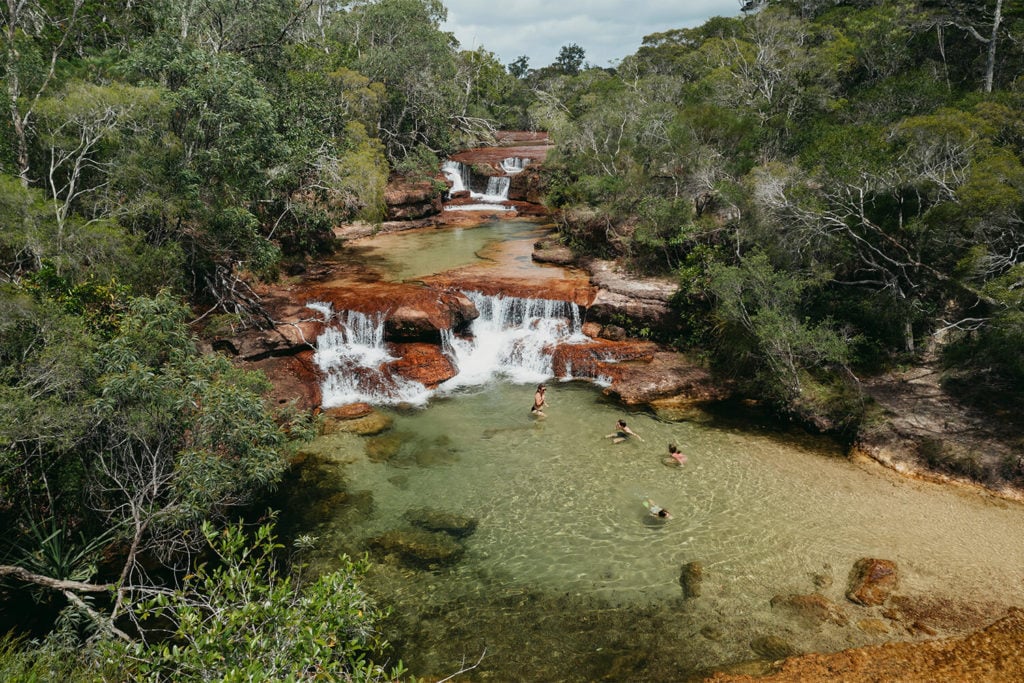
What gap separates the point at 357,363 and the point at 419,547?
8.47 meters

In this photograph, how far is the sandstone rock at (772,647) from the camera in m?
8.64

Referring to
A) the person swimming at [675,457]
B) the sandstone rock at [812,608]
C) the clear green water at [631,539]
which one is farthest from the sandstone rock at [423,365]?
the sandstone rock at [812,608]

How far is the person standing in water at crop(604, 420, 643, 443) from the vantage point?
14706 millimetres

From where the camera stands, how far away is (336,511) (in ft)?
40.0

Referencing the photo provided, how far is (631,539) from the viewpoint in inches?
447

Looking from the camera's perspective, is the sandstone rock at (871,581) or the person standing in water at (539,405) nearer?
the sandstone rock at (871,581)

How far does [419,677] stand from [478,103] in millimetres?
63167

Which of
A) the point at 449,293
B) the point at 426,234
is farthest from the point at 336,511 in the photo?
the point at 426,234

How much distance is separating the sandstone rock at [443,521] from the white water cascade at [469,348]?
5.32m

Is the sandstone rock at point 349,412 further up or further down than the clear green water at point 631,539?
further up

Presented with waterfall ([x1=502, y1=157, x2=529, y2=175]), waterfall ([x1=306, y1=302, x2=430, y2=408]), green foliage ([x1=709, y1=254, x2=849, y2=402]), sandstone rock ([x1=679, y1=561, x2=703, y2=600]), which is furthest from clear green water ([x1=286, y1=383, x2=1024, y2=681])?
waterfall ([x1=502, y1=157, x2=529, y2=175])

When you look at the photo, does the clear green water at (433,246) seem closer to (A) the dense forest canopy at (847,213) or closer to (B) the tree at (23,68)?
(A) the dense forest canopy at (847,213)

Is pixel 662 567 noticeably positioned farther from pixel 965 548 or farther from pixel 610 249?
pixel 610 249

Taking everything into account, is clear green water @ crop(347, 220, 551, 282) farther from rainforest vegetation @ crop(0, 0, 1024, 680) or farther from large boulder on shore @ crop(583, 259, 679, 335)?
large boulder on shore @ crop(583, 259, 679, 335)
